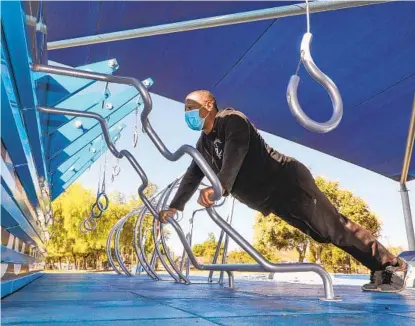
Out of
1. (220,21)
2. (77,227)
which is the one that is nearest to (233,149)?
(220,21)

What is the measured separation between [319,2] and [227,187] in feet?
5.74

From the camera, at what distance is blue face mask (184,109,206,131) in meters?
2.70

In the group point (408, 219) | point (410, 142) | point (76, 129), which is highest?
point (76, 129)

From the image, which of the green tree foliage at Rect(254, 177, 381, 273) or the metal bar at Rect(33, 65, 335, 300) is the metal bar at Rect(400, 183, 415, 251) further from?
the green tree foliage at Rect(254, 177, 381, 273)

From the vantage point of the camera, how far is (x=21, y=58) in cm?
215

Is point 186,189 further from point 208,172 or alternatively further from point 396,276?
point 396,276

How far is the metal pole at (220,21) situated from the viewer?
3.22 metres

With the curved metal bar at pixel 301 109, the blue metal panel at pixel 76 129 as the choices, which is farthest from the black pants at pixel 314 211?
the blue metal panel at pixel 76 129

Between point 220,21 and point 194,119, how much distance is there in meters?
1.22

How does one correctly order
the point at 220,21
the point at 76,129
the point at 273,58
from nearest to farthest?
the point at 220,21 → the point at 273,58 → the point at 76,129

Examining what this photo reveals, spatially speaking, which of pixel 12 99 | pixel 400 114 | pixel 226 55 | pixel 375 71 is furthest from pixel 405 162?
pixel 12 99

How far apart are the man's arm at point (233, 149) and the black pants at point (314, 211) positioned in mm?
419

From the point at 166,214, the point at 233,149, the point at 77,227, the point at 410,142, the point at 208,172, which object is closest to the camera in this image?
the point at 208,172

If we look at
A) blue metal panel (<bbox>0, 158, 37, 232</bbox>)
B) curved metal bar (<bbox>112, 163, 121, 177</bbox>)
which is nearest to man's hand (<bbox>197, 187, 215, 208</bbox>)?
blue metal panel (<bbox>0, 158, 37, 232</bbox>)
